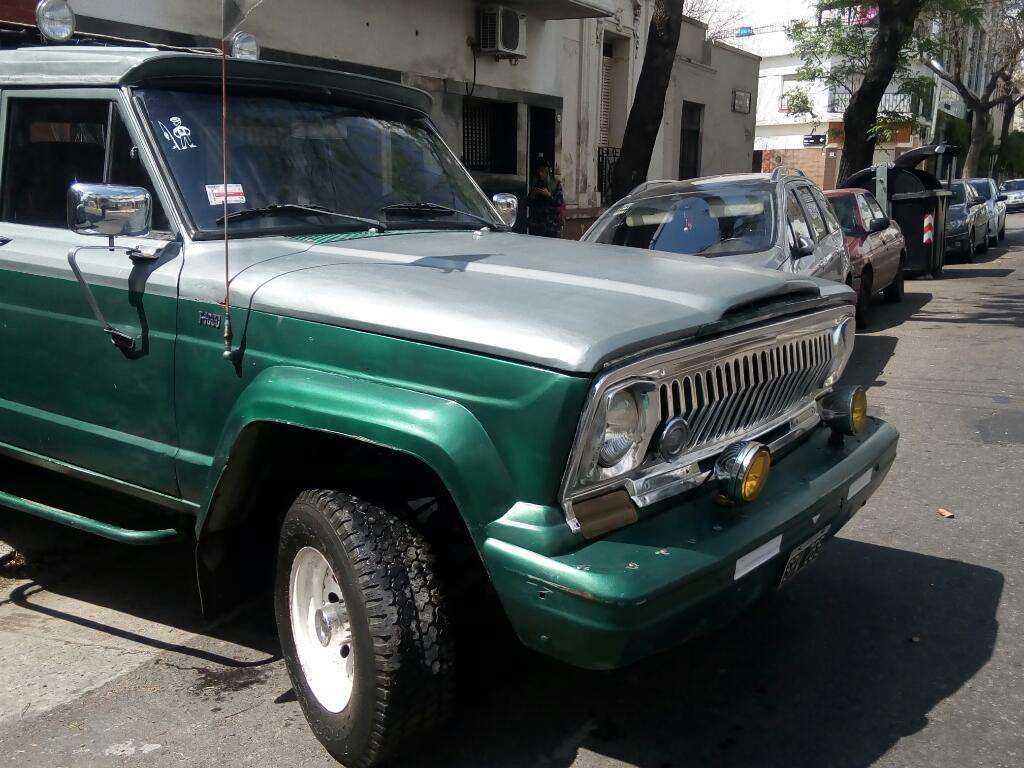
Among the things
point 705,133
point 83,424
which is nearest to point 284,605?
point 83,424

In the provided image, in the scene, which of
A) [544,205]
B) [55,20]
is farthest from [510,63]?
[55,20]

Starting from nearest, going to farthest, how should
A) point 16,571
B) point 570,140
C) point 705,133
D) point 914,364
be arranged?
point 16,571
point 914,364
point 570,140
point 705,133

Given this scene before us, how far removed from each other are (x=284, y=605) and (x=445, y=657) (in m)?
0.68

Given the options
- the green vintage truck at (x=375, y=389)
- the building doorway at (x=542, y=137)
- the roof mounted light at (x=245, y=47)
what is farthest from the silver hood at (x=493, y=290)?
the building doorway at (x=542, y=137)

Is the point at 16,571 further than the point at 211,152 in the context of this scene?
Yes

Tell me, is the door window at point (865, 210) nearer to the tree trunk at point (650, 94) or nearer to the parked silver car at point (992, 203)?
the tree trunk at point (650, 94)

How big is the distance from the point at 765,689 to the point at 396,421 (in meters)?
1.75

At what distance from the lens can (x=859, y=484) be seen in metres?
3.49

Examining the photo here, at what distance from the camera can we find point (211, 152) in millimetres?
3588

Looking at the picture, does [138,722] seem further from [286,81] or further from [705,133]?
[705,133]

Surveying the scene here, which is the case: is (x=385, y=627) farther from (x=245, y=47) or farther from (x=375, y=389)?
(x=245, y=47)

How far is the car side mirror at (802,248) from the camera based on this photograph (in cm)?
750

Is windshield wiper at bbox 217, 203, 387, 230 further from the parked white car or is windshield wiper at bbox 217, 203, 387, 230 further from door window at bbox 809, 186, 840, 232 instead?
the parked white car

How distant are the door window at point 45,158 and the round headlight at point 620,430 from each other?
2302 millimetres
